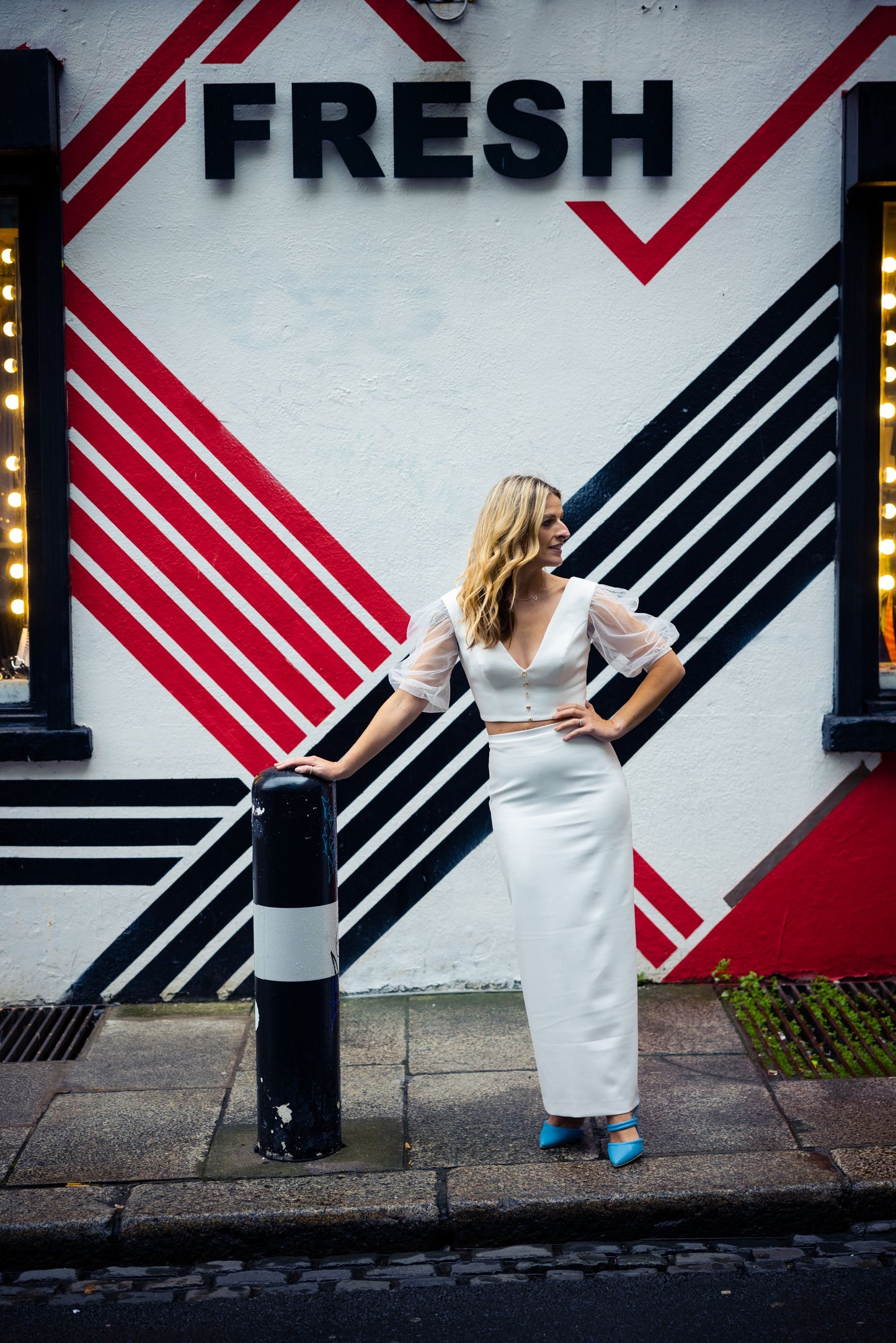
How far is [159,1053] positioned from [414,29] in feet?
13.7

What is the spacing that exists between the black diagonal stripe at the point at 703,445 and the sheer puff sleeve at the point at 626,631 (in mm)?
1341

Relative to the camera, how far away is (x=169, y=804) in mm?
5188

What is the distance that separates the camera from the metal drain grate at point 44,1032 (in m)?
4.70

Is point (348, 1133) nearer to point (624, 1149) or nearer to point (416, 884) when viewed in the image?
point (624, 1149)

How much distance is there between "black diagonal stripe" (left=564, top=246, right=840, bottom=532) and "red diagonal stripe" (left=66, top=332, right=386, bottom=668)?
1.03 metres

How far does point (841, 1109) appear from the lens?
406 centimetres

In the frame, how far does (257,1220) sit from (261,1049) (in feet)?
1.71

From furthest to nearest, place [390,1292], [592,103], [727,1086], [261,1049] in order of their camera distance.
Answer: [592,103] → [727,1086] → [261,1049] → [390,1292]

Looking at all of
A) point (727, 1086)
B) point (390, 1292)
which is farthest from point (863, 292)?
point (390, 1292)

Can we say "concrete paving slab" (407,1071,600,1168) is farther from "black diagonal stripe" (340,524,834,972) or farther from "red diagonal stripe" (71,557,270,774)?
"red diagonal stripe" (71,557,270,774)

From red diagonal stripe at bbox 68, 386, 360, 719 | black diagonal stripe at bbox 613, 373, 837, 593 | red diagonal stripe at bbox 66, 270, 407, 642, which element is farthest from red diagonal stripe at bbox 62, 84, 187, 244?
black diagonal stripe at bbox 613, 373, 837, 593

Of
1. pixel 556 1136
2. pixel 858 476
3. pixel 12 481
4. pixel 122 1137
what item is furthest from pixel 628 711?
pixel 12 481

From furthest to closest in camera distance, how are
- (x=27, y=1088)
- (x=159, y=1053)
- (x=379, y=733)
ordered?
(x=159, y=1053)
(x=27, y=1088)
(x=379, y=733)

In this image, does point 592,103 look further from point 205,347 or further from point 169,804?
point 169,804
